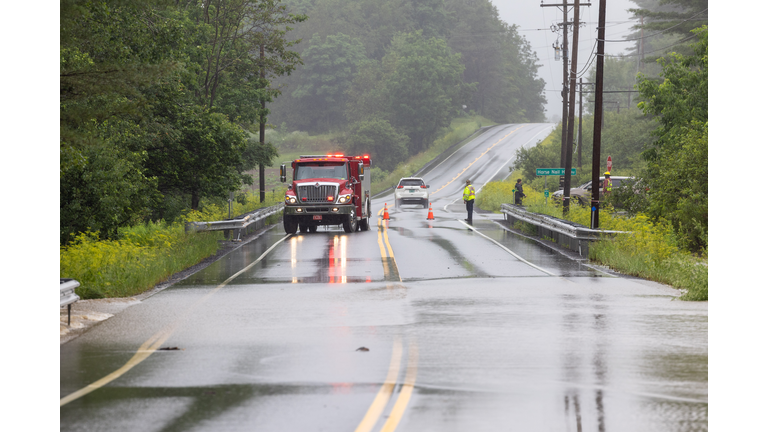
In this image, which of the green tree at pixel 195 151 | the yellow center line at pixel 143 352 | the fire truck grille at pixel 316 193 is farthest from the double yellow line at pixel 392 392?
the green tree at pixel 195 151

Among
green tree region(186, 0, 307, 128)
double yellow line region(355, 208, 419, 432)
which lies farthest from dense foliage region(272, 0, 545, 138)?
double yellow line region(355, 208, 419, 432)

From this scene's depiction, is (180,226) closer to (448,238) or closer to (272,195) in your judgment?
(448,238)

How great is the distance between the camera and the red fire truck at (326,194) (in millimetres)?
30297

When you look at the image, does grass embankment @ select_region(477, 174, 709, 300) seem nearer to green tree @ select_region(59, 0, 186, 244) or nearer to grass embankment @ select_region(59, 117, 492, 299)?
grass embankment @ select_region(59, 117, 492, 299)

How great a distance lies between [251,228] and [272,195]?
774 inches

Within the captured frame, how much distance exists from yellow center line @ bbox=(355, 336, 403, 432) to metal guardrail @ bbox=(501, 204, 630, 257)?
13.2 metres

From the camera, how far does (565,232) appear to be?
24578 millimetres

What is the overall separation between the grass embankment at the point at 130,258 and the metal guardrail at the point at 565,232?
1035 cm

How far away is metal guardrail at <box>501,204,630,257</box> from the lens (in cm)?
2252

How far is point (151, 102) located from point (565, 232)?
41.2ft

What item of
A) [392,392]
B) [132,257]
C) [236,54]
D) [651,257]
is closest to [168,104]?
[132,257]

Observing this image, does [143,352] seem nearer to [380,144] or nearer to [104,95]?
[104,95]

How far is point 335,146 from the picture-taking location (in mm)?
124062

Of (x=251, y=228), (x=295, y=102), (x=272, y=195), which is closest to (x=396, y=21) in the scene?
(x=295, y=102)
